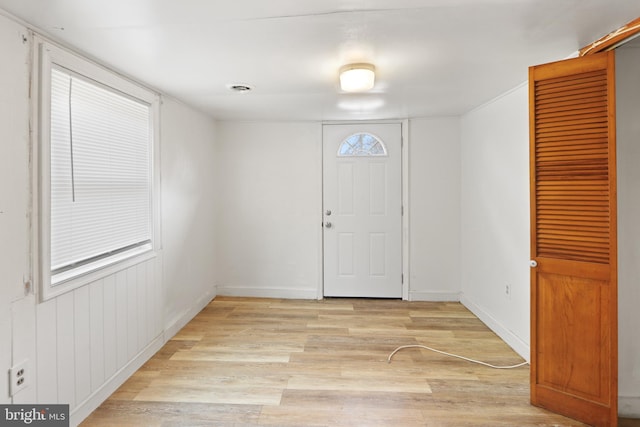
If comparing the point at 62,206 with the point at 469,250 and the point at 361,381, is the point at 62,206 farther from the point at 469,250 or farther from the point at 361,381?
the point at 469,250

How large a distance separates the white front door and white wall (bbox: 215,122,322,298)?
0.57 feet

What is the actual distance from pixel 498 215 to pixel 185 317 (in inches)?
122

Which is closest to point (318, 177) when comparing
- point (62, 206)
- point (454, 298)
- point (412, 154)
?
point (412, 154)

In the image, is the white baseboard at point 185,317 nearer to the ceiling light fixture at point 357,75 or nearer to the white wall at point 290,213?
the white wall at point 290,213

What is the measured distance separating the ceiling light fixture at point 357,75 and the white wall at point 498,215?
131cm

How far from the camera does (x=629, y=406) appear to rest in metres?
2.21

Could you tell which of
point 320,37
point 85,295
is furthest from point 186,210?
point 320,37

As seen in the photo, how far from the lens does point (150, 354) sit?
2.96 m

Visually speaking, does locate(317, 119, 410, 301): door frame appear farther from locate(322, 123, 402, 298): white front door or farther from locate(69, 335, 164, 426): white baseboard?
locate(69, 335, 164, 426): white baseboard

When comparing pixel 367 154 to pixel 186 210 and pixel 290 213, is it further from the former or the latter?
pixel 186 210

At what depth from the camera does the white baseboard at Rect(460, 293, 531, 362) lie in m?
2.90

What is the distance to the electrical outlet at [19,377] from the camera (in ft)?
5.57

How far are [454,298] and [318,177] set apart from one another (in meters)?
2.15

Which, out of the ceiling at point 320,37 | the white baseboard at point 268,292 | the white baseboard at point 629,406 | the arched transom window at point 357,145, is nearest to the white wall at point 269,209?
the white baseboard at point 268,292
